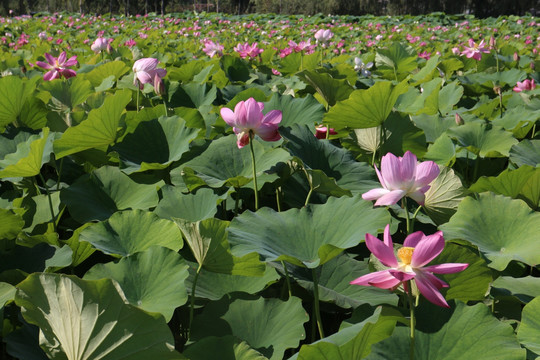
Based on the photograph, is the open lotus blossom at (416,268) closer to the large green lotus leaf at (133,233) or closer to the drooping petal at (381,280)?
the drooping petal at (381,280)

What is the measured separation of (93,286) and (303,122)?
108 centimetres

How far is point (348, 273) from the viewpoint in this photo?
988 millimetres

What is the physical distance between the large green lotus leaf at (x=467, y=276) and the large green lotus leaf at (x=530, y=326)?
5.7 inches

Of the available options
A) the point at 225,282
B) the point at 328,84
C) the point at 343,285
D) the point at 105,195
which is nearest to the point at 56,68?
the point at 105,195

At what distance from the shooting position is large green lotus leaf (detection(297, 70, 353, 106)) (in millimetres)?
1576

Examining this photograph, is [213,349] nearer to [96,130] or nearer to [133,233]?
[133,233]

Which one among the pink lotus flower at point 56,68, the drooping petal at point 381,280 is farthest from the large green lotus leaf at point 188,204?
the pink lotus flower at point 56,68

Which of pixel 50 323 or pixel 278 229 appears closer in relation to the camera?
pixel 50 323

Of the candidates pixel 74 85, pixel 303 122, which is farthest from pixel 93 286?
pixel 74 85

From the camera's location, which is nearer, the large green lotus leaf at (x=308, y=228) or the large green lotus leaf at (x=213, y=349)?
the large green lotus leaf at (x=213, y=349)

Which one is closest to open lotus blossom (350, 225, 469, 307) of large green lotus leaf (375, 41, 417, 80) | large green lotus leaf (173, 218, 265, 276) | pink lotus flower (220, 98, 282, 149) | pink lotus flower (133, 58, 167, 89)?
large green lotus leaf (173, 218, 265, 276)

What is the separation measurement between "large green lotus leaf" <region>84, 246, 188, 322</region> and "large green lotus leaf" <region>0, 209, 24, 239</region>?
8.6 inches

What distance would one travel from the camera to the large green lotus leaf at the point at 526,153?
4.48ft

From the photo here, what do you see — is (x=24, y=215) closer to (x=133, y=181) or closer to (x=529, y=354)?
(x=133, y=181)
